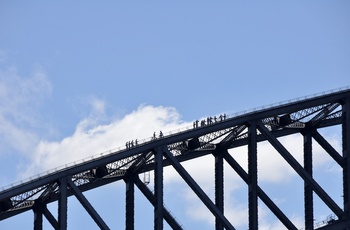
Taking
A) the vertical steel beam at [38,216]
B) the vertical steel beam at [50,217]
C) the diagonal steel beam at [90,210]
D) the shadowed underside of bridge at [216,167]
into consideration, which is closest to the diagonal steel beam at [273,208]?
the shadowed underside of bridge at [216,167]

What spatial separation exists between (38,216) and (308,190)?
32.4 metres

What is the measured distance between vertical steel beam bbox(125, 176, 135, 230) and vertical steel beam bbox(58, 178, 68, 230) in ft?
38.3

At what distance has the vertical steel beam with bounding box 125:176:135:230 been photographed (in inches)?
6973

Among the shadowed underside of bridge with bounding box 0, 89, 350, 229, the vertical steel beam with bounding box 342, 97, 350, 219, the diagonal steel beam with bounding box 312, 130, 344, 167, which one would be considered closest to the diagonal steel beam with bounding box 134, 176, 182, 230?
the shadowed underside of bridge with bounding box 0, 89, 350, 229

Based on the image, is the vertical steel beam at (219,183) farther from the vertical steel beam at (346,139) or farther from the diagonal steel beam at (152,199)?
the vertical steel beam at (346,139)

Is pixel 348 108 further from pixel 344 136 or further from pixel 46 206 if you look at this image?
pixel 46 206

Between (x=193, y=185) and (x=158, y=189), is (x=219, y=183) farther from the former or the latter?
(x=158, y=189)

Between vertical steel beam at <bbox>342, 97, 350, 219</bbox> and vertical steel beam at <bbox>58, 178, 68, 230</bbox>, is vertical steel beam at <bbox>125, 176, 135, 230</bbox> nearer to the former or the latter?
vertical steel beam at <bbox>58, 178, 68, 230</bbox>

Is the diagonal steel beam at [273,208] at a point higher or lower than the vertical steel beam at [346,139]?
lower

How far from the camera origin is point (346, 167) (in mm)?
187250

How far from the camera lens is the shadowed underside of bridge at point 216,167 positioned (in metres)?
169

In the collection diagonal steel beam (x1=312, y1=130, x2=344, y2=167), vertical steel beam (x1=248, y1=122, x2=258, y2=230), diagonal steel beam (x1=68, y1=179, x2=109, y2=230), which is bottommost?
diagonal steel beam (x1=68, y1=179, x2=109, y2=230)

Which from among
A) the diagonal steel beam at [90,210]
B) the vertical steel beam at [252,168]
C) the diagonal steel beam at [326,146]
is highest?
the diagonal steel beam at [326,146]

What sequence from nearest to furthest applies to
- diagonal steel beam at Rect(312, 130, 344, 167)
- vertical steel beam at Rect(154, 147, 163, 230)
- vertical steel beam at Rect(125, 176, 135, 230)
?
vertical steel beam at Rect(154, 147, 163, 230)
vertical steel beam at Rect(125, 176, 135, 230)
diagonal steel beam at Rect(312, 130, 344, 167)
